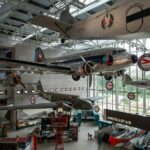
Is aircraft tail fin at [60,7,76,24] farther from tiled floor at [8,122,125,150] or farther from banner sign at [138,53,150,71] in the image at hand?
tiled floor at [8,122,125,150]

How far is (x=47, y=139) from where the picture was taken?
16531 mm

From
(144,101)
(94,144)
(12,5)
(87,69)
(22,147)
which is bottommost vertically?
(94,144)

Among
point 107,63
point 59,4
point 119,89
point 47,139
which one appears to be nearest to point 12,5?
point 59,4

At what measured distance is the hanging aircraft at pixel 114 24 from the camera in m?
4.40

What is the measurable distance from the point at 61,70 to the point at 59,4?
4.15 metres

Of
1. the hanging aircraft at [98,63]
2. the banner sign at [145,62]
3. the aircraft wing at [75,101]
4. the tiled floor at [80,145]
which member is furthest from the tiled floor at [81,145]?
the banner sign at [145,62]

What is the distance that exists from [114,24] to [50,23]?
86.8 inches

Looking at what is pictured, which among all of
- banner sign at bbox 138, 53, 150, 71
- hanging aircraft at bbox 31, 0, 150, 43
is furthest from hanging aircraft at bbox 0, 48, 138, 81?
hanging aircraft at bbox 31, 0, 150, 43

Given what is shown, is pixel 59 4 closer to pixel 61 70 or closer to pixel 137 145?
pixel 61 70

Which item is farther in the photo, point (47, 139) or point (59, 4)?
point (47, 139)

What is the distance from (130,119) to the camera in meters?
5.63

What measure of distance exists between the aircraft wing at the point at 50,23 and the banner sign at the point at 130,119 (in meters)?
3.28

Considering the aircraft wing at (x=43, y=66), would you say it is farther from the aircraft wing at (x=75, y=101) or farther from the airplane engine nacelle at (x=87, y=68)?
the aircraft wing at (x=75, y=101)

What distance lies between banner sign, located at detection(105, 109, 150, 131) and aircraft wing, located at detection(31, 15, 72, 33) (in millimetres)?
3282
